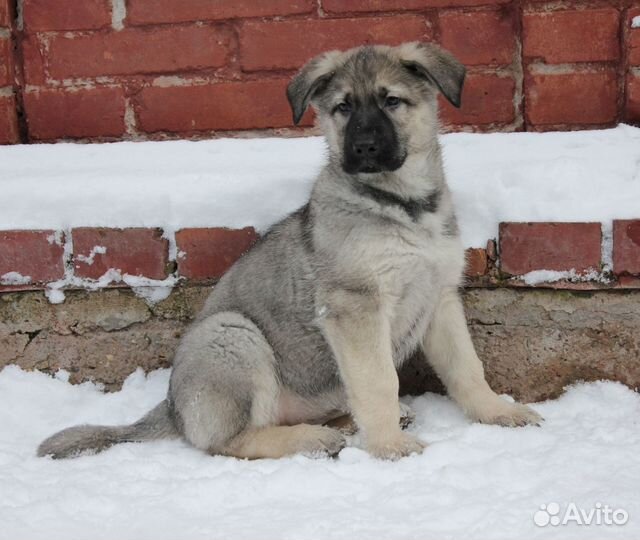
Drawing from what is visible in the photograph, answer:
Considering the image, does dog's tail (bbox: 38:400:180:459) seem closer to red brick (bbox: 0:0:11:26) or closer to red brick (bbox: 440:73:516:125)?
red brick (bbox: 440:73:516:125)

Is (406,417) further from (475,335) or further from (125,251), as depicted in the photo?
(125,251)

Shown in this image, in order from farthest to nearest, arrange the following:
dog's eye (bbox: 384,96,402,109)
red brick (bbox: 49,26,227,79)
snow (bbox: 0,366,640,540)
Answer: red brick (bbox: 49,26,227,79) → dog's eye (bbox: 384,96,402,109) → snow (bbox: 0,366,640,540)

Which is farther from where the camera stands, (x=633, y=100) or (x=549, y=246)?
(x=633, y=100)

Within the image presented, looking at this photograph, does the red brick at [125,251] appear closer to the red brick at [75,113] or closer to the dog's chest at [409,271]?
the red brick at [75,113]

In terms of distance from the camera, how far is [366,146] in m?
2.71

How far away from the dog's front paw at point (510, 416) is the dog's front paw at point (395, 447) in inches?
11.3

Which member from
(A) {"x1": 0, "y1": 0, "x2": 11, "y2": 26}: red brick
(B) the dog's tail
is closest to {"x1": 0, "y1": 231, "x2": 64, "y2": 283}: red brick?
(B) the dog's tail

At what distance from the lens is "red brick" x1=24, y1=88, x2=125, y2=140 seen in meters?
3.56

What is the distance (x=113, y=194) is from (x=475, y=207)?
49.4 inches

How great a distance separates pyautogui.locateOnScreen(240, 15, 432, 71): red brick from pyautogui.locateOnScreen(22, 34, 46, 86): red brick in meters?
0.81

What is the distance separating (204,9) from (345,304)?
1419mm

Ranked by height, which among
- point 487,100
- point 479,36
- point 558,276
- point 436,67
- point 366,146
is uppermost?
point 479,36

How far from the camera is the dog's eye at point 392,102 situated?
2.84 metres

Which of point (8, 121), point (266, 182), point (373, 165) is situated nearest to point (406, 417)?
point (373, 165)
